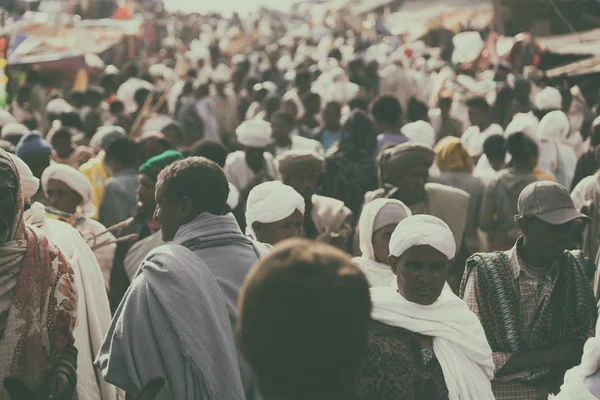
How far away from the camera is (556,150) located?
380 inches

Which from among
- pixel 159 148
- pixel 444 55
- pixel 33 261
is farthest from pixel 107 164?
pixel 444 55

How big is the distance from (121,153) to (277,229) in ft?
10.6

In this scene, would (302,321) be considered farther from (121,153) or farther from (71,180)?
A: (121,153)

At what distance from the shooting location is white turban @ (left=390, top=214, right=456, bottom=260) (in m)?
4.01

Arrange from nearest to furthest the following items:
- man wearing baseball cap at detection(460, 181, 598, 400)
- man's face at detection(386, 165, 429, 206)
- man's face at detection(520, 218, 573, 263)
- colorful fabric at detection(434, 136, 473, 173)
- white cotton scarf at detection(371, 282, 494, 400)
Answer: white cotton scarf at detection(371, 282, 494, 400) < man wearing baseball cap at detection(460, 181, 598, 400) < man's face at detection(520, 218, 573, 263) < man's face at detection(386, 165, 429, 206) < colorful fabric at detection(434, 136, 473, 173)

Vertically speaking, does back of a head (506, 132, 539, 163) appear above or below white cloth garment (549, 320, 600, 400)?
below

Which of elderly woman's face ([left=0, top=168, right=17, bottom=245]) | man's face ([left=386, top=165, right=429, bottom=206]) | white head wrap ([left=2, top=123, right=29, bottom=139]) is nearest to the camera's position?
elderly woman's face ([left=0, top=168, right=17, bottom=245])

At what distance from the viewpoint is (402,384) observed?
369 centimetres

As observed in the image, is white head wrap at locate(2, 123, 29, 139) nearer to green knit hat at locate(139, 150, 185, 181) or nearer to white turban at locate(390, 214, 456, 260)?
green knit hat at locate(139, 150, 185, 181)

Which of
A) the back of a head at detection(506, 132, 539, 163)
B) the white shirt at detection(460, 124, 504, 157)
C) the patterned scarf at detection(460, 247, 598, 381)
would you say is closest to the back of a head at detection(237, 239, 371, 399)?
the patterned scarf at detection(460, 247, 598, 381)

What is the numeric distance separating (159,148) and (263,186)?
12.0 ft

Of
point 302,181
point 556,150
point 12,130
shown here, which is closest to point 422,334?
point 302,181

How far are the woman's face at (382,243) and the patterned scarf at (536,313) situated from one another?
0.53 m

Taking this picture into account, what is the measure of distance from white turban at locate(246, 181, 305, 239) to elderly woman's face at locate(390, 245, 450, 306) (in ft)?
3.85
